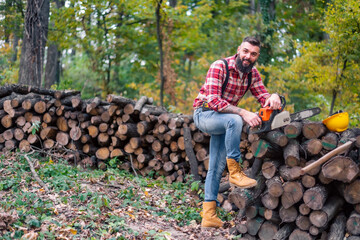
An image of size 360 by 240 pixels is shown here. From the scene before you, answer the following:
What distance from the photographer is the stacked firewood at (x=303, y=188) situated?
12.0 ft

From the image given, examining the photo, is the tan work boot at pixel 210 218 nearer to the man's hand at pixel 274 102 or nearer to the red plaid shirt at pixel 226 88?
the red plaid shirt at pixel 226 88

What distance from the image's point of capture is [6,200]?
4352 mm

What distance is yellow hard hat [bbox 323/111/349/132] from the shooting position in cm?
388

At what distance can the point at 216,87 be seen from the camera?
4.24m

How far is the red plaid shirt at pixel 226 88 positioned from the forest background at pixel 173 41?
18.3ft

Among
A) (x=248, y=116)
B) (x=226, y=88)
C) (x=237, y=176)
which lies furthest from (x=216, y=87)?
(x=237, y=176)

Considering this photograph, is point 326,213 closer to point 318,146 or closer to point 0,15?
point 318,146

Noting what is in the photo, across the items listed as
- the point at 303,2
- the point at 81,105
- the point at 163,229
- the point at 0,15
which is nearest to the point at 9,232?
the point at 163,229

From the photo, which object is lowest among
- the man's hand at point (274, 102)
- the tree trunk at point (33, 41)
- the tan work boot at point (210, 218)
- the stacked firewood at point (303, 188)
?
the tan work boot at point (210, 218)

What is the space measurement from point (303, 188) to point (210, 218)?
124 centimetres

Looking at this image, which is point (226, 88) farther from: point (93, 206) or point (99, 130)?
point (99, 130)

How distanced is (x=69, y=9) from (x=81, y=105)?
22.3ft

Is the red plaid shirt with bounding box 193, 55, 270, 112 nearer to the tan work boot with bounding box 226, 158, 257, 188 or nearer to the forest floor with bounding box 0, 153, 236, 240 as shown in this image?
the tan work boot with bounding box 226, 158, 257, 188

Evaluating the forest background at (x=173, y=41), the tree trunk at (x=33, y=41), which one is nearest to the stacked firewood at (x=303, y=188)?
the forest background at (x=173, y=41)
